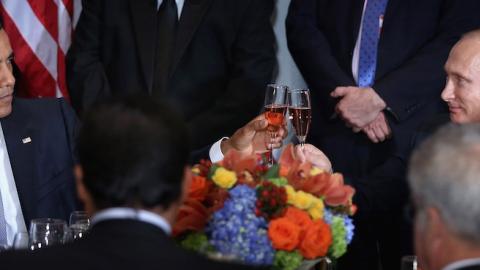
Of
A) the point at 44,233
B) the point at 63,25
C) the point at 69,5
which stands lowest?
the point at 44,233

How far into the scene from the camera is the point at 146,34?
15.9 feet

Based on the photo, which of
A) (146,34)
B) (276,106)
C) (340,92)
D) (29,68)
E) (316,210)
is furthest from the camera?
(29,68)

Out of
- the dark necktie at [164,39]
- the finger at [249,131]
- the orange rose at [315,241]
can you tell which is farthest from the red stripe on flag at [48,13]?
the orange rose at [315,241]

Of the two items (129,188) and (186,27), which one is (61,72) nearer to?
(186,27)

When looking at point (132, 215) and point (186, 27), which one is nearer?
point (132, 215)

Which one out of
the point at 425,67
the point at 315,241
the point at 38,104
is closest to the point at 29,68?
the point at 38,104

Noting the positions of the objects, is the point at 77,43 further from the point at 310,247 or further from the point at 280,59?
the point at 310,247

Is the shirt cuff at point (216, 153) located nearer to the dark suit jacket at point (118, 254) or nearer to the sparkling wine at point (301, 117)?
the sparkling wine at point (301, 117)

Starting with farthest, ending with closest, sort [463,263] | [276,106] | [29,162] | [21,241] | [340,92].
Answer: [340,92] → [29,162] → [276,106] → [21,241] → [463,263]

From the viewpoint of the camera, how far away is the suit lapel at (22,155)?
3.60 meters

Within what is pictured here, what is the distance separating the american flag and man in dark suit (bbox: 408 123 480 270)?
11.3ft

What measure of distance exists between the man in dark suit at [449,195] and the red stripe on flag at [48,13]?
3492mm

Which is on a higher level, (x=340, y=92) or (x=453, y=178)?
(x=453, y=178)

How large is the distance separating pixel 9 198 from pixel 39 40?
1.77 metres
